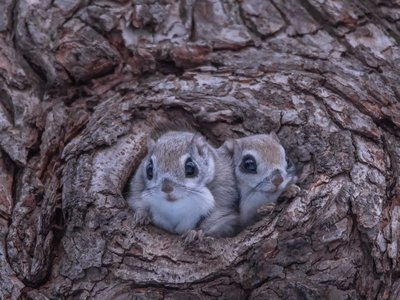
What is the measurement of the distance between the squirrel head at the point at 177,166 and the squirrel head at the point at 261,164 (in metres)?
0.20

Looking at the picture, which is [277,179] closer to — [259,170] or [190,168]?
[259,170]

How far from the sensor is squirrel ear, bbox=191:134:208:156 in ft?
14.3

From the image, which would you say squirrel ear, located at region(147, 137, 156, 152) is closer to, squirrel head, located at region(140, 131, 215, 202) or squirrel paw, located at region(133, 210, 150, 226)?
squirrel head, located at region(140, 131, 215, 202)

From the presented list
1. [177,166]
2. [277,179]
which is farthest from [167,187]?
[277,179]

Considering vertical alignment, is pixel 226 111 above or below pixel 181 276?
above

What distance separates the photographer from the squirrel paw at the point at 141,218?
4074mm

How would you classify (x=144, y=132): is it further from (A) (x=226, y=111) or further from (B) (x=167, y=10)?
(B) (x=167, y=10)

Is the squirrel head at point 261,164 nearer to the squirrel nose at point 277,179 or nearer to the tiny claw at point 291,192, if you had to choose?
the squirrel nose at point 277,179

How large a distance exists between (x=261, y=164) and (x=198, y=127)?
1.79ft

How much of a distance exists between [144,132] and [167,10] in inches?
36.4

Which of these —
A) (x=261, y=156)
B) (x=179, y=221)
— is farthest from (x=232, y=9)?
(x=179, y=221)

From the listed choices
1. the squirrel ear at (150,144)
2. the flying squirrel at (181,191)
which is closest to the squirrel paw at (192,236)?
the flying squirrel at (181,191)

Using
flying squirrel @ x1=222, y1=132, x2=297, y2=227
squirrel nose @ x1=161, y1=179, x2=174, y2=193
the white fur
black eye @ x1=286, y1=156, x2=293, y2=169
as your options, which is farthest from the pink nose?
black eye @ x1=286, y1=156, x2=293, y2=169

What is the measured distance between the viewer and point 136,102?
4.56 meters
